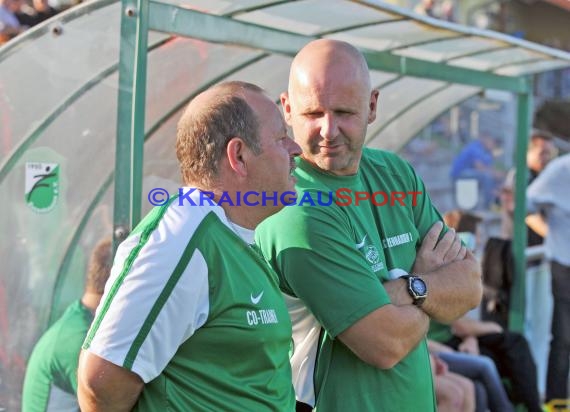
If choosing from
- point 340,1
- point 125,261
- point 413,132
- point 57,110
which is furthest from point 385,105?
point 125,261

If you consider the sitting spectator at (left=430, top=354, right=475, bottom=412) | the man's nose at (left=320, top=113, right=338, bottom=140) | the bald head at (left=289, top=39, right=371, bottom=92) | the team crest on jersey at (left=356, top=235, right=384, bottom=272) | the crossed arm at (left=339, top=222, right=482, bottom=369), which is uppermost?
the bald head at (left=289, top=39, right=371, bottom=92)

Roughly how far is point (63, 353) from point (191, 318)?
170cm

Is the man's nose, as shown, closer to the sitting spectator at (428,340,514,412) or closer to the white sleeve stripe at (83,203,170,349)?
the white sleeve stripe at (83,203,170,349)

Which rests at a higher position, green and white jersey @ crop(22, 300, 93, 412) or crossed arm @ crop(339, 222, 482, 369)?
crossed arm @ crop(339, 222, 482, 369)

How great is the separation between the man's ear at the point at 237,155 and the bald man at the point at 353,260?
42 cm

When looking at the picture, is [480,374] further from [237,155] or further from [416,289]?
[237,155]

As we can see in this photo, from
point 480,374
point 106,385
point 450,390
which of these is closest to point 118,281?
point 106,385

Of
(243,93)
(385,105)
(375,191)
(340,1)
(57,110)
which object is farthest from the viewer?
(385,105)

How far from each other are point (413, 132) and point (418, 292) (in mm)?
3675

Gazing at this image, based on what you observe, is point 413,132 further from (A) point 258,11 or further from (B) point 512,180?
(A) point 258,11

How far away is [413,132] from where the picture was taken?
593 centimetres

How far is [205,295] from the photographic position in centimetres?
176

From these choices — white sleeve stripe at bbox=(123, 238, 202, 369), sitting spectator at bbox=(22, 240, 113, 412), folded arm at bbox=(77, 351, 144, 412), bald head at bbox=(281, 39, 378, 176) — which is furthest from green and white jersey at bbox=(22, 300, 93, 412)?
white sleeve stripe at bbox=(123, 238, 202, 369)

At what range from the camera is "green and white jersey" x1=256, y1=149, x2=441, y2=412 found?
2.25 metres
